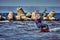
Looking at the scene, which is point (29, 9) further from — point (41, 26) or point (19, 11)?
point (41, 26)

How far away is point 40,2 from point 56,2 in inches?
7.0

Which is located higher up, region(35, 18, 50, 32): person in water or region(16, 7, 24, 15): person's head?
region(16, 7, 24, 15): person's head

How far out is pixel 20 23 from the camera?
187cm

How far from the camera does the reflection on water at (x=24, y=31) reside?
5.78 feet

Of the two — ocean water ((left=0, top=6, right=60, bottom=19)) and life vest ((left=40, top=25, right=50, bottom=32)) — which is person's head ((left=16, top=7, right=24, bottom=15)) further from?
life vest ((left=40, top=25, right=50, bottom=32))

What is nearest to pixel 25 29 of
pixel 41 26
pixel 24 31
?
pixel 24 31

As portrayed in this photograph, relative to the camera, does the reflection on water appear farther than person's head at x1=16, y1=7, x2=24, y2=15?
No

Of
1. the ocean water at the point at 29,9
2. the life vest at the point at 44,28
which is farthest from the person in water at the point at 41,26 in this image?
the ocean water at the point at 29,9

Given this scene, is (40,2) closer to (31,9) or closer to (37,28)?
(31,9)

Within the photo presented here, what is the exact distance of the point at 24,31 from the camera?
181cm

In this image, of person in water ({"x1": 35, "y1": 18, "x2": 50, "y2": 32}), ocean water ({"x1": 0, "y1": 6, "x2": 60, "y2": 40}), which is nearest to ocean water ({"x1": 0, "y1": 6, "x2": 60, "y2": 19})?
ocean water ({"x1": 0, "y1": 6, "x2": 60, "y2": 40})

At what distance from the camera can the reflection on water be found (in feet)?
5.78

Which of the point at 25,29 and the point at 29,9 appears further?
the point at 29,9

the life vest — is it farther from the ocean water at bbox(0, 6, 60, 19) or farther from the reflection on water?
the ocean water at bbox(0, 6, 60, 19)
